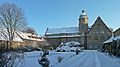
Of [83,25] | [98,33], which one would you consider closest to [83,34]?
[83,25]

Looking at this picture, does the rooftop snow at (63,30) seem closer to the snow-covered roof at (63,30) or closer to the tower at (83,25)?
the snow-covered roof at (63,30)

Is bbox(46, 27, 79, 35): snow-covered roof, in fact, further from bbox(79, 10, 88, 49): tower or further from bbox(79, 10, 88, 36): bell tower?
bbox(79, 10, 88, 49): tower

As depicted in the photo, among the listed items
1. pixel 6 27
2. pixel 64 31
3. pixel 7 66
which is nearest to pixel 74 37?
pixel 64 31

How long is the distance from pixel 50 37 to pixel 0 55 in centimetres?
10928

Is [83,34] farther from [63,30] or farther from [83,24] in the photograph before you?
[63,30]

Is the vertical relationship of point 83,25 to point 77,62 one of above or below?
above

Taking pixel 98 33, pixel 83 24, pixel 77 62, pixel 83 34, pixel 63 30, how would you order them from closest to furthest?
pixel 77 62, pixel 98 33, pixel 83 34, pixel 83 24, pixel 63 30

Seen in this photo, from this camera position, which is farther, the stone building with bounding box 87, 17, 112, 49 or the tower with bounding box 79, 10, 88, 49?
the tower with bounding box 79, 10, 88, 49

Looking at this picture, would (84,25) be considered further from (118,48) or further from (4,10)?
(118,48)

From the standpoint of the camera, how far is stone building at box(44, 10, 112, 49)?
335ft

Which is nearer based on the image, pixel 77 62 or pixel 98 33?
pixel 77 62

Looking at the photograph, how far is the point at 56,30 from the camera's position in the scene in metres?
120

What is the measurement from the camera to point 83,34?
10881 cm

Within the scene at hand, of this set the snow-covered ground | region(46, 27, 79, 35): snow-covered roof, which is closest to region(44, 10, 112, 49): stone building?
region(46, 27, 79, 35): snow-covered roof
